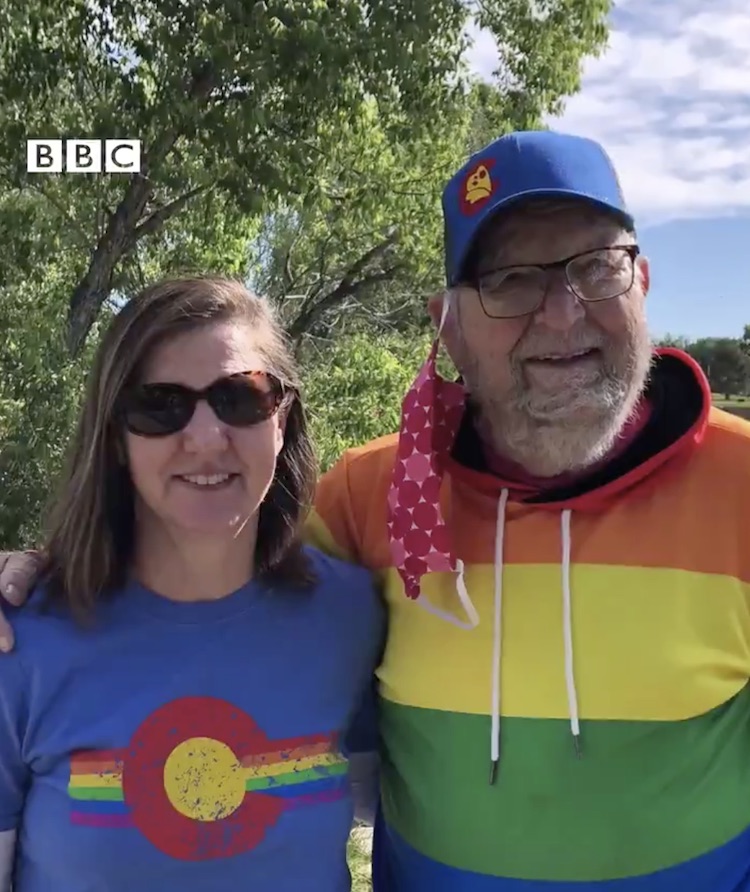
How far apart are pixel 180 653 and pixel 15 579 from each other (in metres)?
0.33

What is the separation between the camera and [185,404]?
1.68 m

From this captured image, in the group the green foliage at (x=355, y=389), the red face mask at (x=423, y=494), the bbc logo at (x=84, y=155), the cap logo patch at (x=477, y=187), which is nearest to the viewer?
the red face mask at (x=423, y=494)

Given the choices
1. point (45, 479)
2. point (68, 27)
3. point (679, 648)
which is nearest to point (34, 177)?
point (68, 27)

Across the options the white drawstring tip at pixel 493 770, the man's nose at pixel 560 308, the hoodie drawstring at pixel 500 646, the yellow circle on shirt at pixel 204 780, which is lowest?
the white drawstring tip at pixel 493 770

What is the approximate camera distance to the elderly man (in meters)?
1.69

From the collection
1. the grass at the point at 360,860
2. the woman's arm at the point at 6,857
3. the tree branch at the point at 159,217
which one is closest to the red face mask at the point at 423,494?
the woman's arm at the point at 6,857

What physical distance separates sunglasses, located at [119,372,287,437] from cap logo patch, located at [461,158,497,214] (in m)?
0.59

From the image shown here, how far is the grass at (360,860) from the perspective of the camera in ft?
13.5

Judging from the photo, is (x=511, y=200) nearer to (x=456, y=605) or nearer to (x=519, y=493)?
(x=519, y=493)

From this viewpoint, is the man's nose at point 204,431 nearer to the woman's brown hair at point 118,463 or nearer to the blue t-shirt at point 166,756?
the woman's brown hair at point 118,463

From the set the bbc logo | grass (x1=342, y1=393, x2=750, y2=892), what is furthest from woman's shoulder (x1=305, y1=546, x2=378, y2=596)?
the bbc logo

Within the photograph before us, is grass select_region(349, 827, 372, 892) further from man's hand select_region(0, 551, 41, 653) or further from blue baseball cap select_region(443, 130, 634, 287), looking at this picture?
blue baseball cap select_region(443, 130, 634, 287)

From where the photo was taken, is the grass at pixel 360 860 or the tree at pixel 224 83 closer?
the grass at pixel 360 860

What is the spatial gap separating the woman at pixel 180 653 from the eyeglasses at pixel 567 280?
465mm
